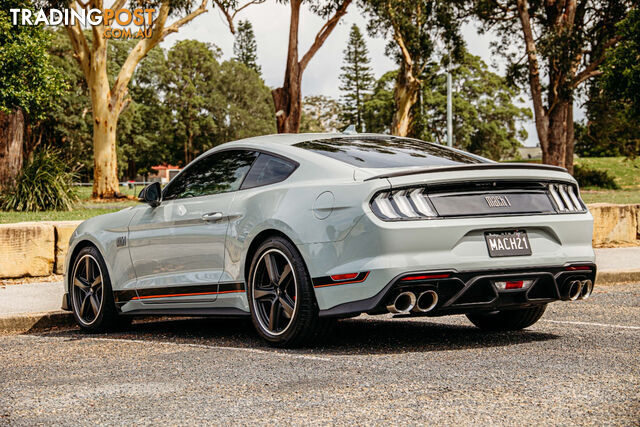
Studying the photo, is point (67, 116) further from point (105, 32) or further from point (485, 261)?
point (485, 261)

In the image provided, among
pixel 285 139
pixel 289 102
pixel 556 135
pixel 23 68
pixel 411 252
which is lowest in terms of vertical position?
pixel 411 252

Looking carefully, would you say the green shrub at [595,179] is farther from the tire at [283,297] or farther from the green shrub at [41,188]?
the tire at [283,297]

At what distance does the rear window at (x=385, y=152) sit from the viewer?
240 inches

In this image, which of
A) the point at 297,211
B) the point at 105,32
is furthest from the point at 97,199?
the point at 297,211

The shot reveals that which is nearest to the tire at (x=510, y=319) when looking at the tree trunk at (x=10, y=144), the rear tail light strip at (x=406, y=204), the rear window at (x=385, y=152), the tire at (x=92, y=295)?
the rear window at (x=385, y=152)

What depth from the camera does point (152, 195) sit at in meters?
7.26

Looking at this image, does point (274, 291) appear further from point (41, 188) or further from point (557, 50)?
point (557, 50)

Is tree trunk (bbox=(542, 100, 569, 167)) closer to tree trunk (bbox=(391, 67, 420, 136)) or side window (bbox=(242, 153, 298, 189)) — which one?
tree trunk (bbox=(391, 67, 420, 136))

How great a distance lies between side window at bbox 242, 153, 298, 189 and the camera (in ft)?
20.7

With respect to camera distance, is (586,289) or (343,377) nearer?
(343,377)

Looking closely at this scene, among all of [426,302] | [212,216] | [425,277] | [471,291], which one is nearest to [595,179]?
[212,216]

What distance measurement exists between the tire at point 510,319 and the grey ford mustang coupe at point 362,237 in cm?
1

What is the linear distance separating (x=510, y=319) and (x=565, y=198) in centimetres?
120

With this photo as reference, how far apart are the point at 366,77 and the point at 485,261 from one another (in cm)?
8808
